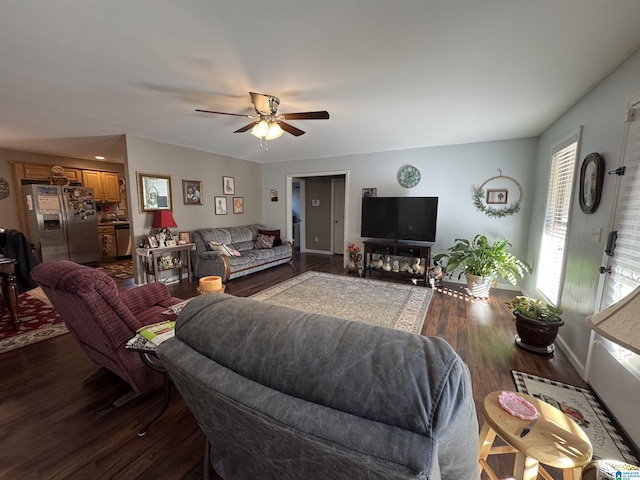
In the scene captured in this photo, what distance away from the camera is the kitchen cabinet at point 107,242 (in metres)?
5.71

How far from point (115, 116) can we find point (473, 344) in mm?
4606

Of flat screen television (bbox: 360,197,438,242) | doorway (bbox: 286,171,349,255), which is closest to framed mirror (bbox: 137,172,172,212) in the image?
doorway (bbox: 286,171,349,255)

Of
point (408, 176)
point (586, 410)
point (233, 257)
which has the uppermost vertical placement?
point (408, 176)

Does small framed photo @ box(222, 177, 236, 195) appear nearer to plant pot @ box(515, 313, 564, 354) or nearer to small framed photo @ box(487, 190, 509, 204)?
small framed photo @ box(487, 190, 509, 204)

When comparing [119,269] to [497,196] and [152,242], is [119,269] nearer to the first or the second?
[152,242]

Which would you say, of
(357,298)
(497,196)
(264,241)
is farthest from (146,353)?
(497,196)

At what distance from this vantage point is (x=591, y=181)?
2.15m

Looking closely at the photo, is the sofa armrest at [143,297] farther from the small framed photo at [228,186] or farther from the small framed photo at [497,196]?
the small framed photo at [497,196]

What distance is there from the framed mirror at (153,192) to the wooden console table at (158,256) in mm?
699

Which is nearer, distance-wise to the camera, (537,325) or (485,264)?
(537,325)

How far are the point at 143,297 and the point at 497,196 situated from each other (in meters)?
4.91

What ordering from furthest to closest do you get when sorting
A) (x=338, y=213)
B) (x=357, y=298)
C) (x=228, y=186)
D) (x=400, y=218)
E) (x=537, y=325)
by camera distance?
(x=338, y=213), (x=228, y=186), (x=400, y=218), (x=357, y=298), (x=537, y=325)

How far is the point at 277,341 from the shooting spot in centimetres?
71

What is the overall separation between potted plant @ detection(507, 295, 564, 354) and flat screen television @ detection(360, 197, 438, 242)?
2.03 metres
